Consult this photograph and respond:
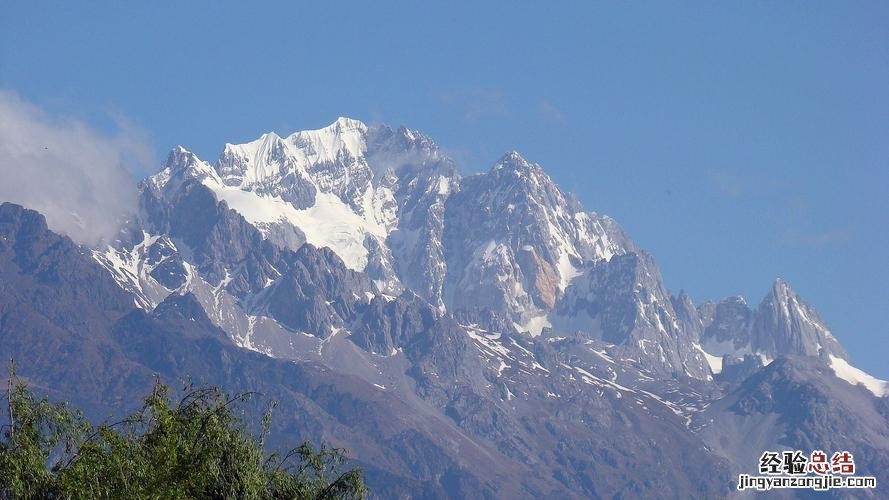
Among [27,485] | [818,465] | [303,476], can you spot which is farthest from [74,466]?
[818,465]

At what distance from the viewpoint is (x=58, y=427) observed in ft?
249

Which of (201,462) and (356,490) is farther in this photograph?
(356,490)

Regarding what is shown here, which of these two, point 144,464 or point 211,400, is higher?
point 211,400

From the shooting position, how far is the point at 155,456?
73.2 m

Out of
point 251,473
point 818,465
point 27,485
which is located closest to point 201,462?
point 251,473

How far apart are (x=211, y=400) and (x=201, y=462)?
6698mm

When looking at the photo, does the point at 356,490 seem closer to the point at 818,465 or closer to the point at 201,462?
the point at 201,462

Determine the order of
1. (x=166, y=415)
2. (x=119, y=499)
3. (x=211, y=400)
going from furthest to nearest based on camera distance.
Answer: (x=211, y=400)
(x=166, y=415)
(x=119, y=499)

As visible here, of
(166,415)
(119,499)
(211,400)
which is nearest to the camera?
(119,499)

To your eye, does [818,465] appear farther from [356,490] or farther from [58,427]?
[58,427]

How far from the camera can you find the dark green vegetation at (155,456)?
71000 mm

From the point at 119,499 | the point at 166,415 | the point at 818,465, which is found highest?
the point at 818,465

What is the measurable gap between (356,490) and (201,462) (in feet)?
29.7

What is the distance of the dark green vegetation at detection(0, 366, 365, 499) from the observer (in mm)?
71000
